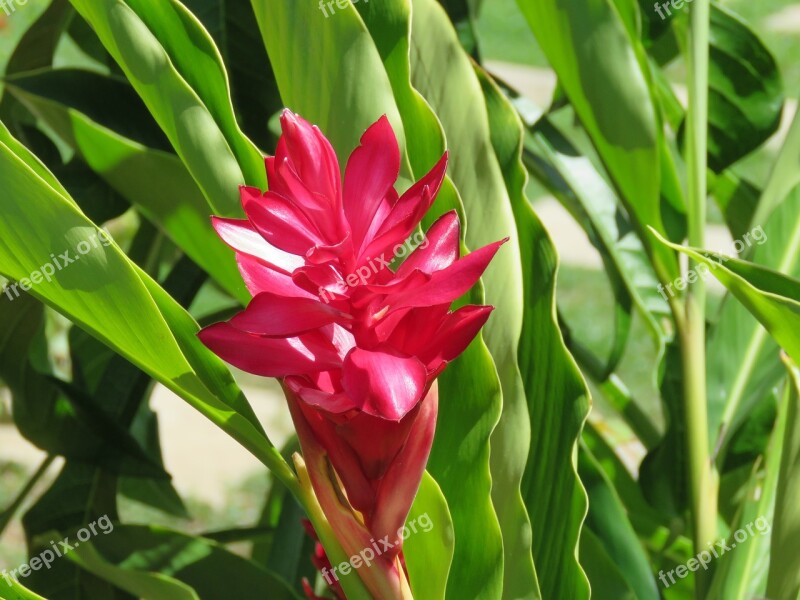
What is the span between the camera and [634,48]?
2.11 ft

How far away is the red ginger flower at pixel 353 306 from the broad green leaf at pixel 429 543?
0.20 ft

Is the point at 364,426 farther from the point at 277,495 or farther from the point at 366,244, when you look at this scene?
the point at 277,495

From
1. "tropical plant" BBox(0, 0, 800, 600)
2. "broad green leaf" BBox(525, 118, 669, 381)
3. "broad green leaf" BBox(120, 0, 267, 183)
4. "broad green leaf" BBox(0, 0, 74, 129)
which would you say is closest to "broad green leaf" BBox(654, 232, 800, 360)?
"tropical plant" BBox(0, 0, 800, 600)

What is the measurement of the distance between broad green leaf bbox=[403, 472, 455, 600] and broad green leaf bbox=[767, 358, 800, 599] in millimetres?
164

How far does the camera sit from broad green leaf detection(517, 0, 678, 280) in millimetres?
602

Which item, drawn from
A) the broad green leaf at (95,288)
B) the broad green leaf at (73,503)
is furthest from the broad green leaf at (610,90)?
the broad green leaf at (73,503)

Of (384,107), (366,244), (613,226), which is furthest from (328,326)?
(613,226)

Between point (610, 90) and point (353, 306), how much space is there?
1.19 feet

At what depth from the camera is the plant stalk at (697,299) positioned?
59cm

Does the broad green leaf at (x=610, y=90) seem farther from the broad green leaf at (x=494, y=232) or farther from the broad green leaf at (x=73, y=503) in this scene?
the broad green leaf at (x=73, y=503)

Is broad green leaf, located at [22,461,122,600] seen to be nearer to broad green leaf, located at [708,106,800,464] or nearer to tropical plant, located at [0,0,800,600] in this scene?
tropical plant, located at [0,0,800,600]

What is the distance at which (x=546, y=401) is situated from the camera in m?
0.55

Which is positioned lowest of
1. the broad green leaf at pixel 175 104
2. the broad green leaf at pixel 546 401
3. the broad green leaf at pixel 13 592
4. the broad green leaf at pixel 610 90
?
the broad green leaf at pixel 13 592

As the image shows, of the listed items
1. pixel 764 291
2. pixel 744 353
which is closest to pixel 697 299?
pixel 744 353
